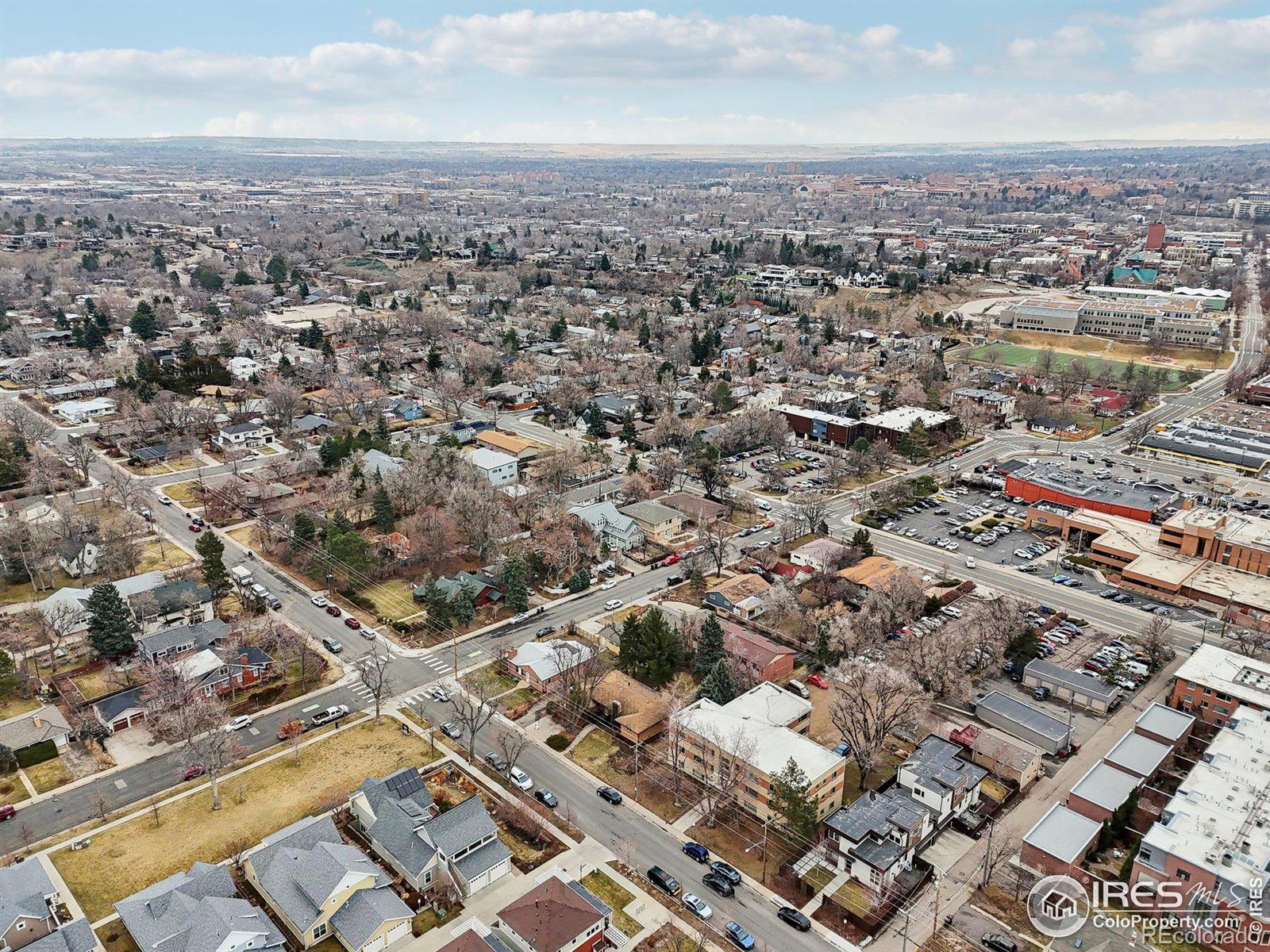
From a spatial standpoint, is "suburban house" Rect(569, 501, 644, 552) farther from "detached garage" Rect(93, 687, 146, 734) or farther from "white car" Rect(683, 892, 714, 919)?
"white car" Rect(683, 892, 714, 919)

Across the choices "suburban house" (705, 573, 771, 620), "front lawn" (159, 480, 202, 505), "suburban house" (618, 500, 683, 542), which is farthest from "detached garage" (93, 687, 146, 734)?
"suburban house" (618, 500, 683, 542)

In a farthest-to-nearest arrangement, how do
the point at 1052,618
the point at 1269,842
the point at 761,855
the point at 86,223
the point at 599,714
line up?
the point at 86,223, the point at 1052,618, the point at 599,714, the point at 761,855, the point at 1269,842

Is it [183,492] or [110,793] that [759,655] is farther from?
[183,492]

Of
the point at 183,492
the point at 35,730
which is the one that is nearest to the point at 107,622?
the point at 35,730

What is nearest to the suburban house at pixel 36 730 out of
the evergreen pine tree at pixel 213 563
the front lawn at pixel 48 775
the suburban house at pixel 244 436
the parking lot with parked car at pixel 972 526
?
the front lawn at pixel 48 775

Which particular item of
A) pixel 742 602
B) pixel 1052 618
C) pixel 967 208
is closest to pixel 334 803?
pixel 742 602

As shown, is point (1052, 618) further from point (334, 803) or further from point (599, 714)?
point (334, 803)

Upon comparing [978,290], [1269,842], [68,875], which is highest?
[978,290]
